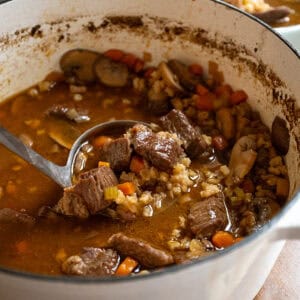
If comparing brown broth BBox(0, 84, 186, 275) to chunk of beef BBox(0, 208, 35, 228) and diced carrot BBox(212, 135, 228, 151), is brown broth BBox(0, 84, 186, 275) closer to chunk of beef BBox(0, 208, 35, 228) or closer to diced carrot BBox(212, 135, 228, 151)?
chunk of beef BBox(0, 208, 35, 228)

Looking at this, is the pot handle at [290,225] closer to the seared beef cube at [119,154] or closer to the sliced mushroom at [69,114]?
the seared beef cube at [119,154]

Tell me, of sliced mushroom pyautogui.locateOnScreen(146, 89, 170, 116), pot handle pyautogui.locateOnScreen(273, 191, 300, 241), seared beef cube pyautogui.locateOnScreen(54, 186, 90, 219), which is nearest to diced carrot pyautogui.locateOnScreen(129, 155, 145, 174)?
seared beef cube pyautogui.locateOnScreen(54, 186, 90, 219)

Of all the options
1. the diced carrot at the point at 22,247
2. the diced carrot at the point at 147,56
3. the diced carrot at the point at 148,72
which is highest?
the diced carrot at the point at 147,56

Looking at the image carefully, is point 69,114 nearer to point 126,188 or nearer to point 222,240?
point 126,188

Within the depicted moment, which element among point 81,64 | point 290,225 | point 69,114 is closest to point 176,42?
point 81,64

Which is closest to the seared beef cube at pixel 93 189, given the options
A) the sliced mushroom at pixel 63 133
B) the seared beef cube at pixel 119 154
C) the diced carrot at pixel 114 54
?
the seared beef cube at pixel 119 154

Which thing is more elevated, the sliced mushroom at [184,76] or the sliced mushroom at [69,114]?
the sliced mushroom at [184,76]
